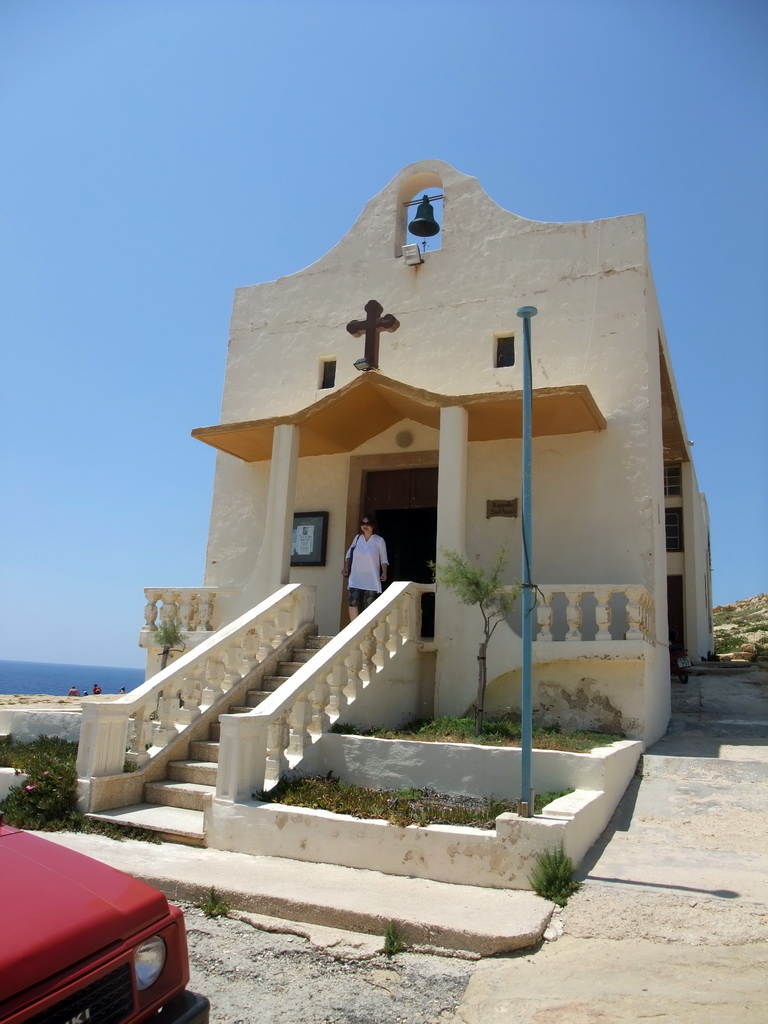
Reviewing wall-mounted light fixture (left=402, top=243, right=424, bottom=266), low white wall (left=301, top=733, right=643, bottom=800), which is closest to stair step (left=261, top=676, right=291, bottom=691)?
low white wall (left=301, top=733, right=643, bottom=800)

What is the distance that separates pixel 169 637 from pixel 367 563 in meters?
3.23

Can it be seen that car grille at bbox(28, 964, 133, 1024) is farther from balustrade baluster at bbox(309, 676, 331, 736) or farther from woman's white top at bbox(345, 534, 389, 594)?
woman's white top at bbox(345, 534, 389, 594)

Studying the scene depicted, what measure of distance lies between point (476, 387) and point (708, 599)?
49.1 ft

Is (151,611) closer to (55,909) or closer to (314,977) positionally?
(314,977)

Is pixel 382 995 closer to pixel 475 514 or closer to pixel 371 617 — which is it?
pixel 371 617

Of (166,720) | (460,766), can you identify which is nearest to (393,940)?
(460,766)

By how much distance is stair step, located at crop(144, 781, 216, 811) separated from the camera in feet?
24.4

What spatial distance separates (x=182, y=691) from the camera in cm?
891

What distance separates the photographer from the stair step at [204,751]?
8.33 meters

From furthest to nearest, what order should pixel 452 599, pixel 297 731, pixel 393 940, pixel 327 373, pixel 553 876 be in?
pixel 327 373 → pixel 452 599 → pixel 297 731 → pixel 553 876 → pixel 393 940

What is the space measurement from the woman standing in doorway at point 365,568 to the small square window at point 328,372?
12.2 feet

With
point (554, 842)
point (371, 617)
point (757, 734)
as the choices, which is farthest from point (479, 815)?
point (757, 734)

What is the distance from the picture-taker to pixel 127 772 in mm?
7637

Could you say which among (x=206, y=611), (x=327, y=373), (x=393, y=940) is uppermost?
(x=327, y=373)
